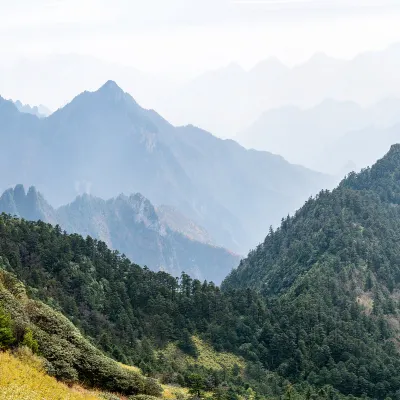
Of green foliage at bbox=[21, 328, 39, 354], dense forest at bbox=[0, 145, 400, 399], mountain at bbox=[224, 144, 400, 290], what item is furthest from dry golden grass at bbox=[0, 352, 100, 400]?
mountain at bbox=[224, 144, 400, 290]

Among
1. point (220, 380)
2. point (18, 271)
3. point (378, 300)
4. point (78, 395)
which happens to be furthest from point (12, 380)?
point (378, 300)

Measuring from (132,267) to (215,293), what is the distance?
19.6 metres

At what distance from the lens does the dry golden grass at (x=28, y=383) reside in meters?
26.7

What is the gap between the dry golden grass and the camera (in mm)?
26688

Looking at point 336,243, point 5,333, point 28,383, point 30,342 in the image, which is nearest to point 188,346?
point 30,342

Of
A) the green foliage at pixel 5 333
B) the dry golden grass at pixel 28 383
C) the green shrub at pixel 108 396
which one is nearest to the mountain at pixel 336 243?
the green shrub at pixel 108 396

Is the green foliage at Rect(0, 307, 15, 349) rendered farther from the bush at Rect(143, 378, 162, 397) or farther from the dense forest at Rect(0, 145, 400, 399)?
the dense forest at Rect(0, 145, 400, 399)

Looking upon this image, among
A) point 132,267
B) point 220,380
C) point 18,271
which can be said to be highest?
point 132,267

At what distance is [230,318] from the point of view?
104 m

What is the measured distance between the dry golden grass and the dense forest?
30.2 m

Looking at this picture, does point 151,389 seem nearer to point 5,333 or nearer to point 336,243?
point 5,333

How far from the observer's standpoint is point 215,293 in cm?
11069

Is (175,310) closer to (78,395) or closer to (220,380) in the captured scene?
(220,380)

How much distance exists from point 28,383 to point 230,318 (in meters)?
78.3
